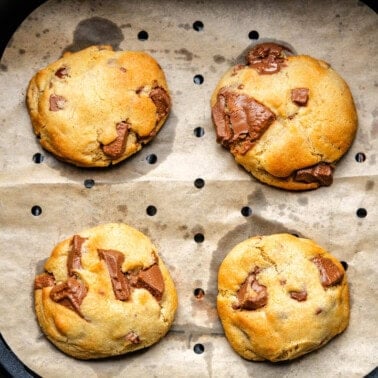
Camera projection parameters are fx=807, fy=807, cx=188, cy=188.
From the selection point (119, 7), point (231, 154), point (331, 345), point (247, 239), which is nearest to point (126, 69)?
point (119, 7)

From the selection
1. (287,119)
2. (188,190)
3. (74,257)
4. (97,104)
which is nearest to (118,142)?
(97,104)

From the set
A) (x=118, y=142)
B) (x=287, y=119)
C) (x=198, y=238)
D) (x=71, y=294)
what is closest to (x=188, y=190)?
(x=198, y=238)

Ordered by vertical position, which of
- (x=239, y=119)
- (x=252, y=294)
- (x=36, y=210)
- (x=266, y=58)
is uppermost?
(x=266, y=58)

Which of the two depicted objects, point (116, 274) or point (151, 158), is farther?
point (151, 158)

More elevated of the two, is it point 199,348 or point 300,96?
point 300,96

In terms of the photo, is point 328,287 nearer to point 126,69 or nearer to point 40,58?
point 126,69

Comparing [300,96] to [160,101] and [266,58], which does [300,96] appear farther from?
[160,101]

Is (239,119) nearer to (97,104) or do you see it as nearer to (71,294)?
(97,104)
